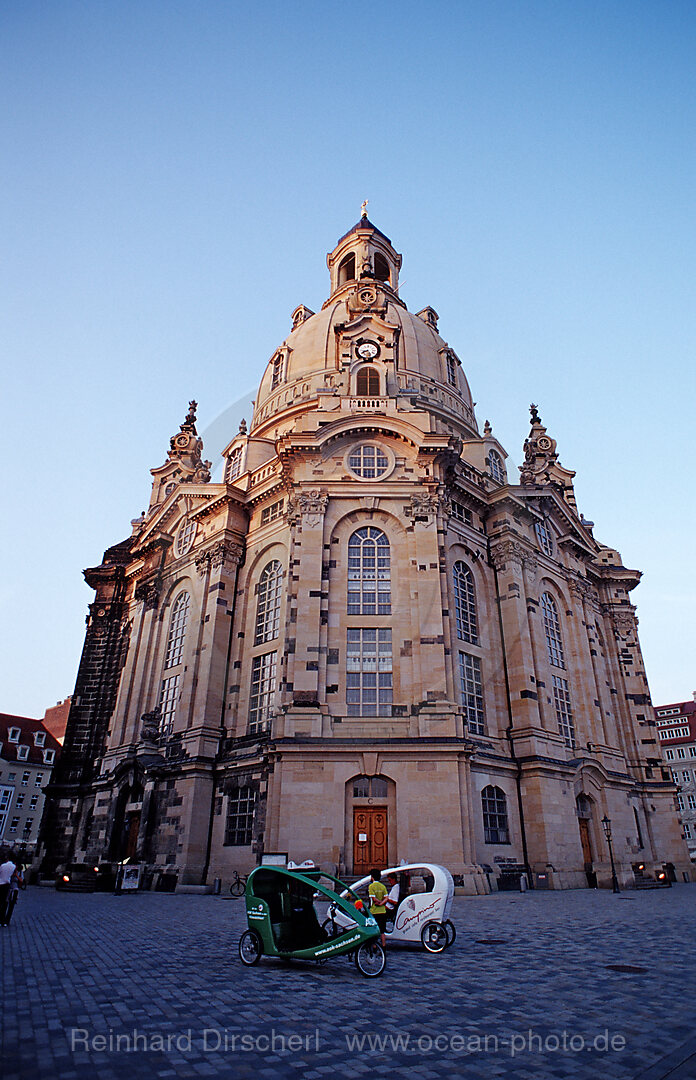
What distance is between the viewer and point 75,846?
41031mm

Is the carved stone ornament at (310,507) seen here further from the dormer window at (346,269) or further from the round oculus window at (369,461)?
the dormer window at (346,269)

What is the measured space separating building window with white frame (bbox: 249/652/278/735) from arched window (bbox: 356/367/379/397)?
17598 millimetres

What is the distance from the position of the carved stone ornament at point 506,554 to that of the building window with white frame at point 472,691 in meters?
6.52

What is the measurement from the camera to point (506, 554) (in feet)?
121

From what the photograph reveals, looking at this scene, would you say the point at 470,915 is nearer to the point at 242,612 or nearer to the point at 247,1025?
the point at 247,1025

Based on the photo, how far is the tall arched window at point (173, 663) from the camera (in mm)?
36781

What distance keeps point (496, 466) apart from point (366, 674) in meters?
24.7

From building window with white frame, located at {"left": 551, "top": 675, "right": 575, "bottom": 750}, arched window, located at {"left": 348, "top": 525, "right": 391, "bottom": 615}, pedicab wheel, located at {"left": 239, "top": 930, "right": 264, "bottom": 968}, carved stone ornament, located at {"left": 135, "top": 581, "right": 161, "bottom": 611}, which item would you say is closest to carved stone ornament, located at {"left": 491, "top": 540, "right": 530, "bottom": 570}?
building window with white frame, located at {"left": 551, "top": 675, "right": 575, "bottom": 750}

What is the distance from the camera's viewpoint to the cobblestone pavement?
19.0ft

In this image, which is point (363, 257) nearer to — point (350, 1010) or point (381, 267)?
point (381, 267)

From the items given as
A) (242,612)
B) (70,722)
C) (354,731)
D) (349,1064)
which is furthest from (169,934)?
(70,722)

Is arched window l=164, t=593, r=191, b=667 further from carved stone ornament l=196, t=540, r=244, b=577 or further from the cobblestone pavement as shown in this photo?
the cobblestone pavement

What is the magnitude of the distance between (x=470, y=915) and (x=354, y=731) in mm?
10225

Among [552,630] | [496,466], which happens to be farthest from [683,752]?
[496,466]
